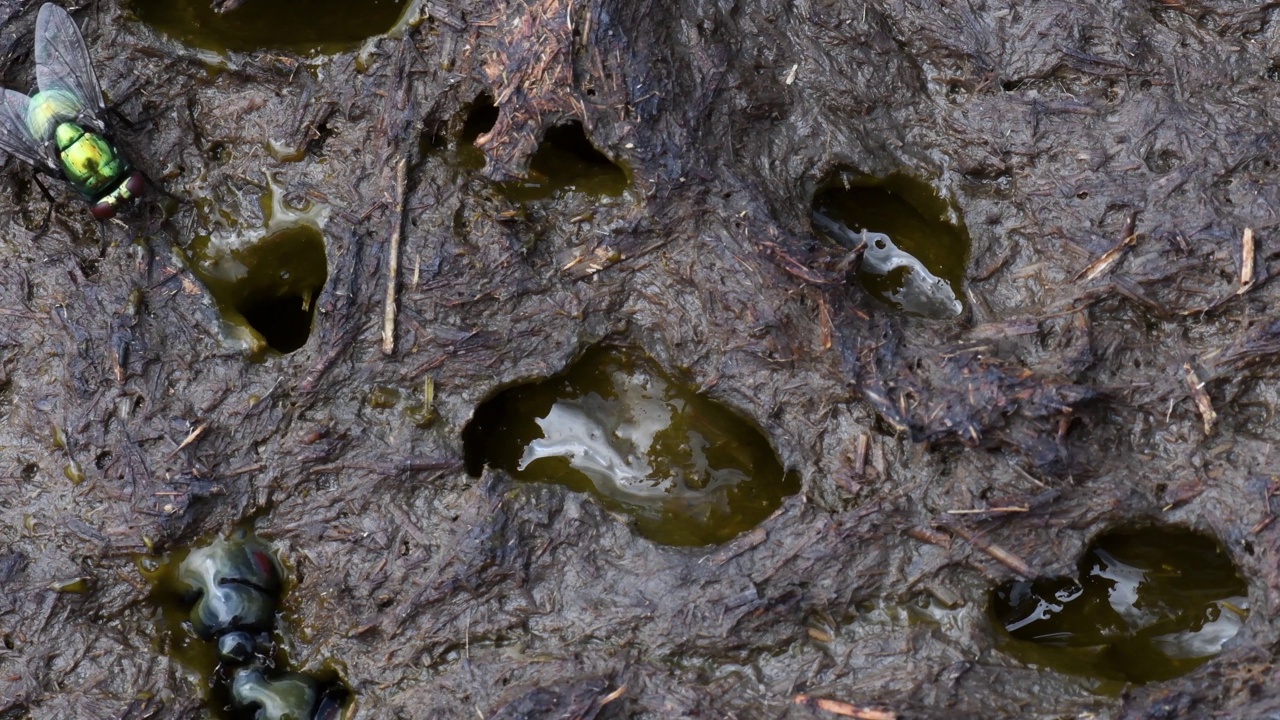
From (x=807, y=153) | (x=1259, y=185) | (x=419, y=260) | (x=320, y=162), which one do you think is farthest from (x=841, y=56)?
(x=320, y=162)

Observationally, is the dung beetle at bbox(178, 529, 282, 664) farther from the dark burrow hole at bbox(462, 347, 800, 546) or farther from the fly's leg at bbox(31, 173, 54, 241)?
the fly's leg at bbox(31, 173, 54, 241)

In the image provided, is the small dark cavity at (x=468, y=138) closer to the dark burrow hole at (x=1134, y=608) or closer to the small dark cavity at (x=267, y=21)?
the small dark cavity at (x=267, y=21)

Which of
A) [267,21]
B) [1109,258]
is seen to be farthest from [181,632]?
[1109,258]

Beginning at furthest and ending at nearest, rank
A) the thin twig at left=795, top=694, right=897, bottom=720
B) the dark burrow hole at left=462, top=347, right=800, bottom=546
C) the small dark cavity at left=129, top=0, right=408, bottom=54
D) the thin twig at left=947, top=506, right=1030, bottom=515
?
the small dark cavity at left=129, top=0, right=408, bottom=54 < the dark burrow hole at left=462, top=347, right=800, bottom=546 < the thin twig at left=947, top=506, right=1030, bottom=515 < the thin twig at left=795, top=694, right=897, bottom=720

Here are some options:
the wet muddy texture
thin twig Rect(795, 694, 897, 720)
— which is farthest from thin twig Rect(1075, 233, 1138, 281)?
thin twig Rect(795, 694, 897, 720)

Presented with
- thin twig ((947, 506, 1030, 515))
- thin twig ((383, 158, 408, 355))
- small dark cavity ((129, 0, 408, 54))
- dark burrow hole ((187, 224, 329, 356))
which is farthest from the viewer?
small dark cavity ((129, 0, 408, 54))

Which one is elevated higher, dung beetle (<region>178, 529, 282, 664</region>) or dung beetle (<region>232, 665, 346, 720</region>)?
dung beetle (<region>178, 529, 282, 664</region>)
